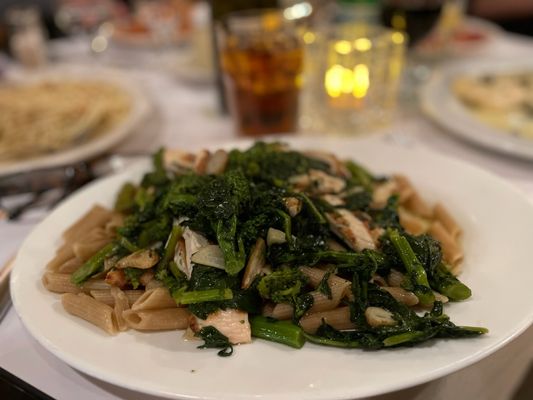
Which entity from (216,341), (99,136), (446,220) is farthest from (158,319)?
(99,136)

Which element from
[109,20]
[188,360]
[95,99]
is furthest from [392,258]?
[109,20]

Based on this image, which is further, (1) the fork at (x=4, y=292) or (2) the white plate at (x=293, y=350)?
(1) the fork at (x=4, y=292)

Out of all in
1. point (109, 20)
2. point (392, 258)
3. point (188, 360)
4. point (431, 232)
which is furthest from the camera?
point (109, 20)

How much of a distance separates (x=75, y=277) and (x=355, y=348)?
2.53ft

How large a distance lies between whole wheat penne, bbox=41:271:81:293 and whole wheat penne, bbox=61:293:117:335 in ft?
0.21

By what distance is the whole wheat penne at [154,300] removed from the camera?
1.33m

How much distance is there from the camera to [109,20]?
3908 mm

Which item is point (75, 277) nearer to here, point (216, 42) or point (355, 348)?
point (355, 348)

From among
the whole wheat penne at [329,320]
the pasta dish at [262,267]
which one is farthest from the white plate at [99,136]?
the whole wheat penne at [329,320]

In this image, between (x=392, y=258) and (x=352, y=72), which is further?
(x=352, y=72)

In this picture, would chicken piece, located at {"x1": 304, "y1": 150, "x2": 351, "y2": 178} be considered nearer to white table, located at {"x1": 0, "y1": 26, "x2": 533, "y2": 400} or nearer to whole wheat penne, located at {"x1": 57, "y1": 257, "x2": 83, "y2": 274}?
white table, located at {"x1": 0, "y1": 26, "x2": 533, "y2": 400}

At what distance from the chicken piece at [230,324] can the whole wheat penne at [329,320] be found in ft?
0.46

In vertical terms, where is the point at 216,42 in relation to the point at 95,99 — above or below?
above

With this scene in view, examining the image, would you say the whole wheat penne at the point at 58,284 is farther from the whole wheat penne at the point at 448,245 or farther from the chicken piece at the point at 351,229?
the whole wheat penne at the point at 448,245
